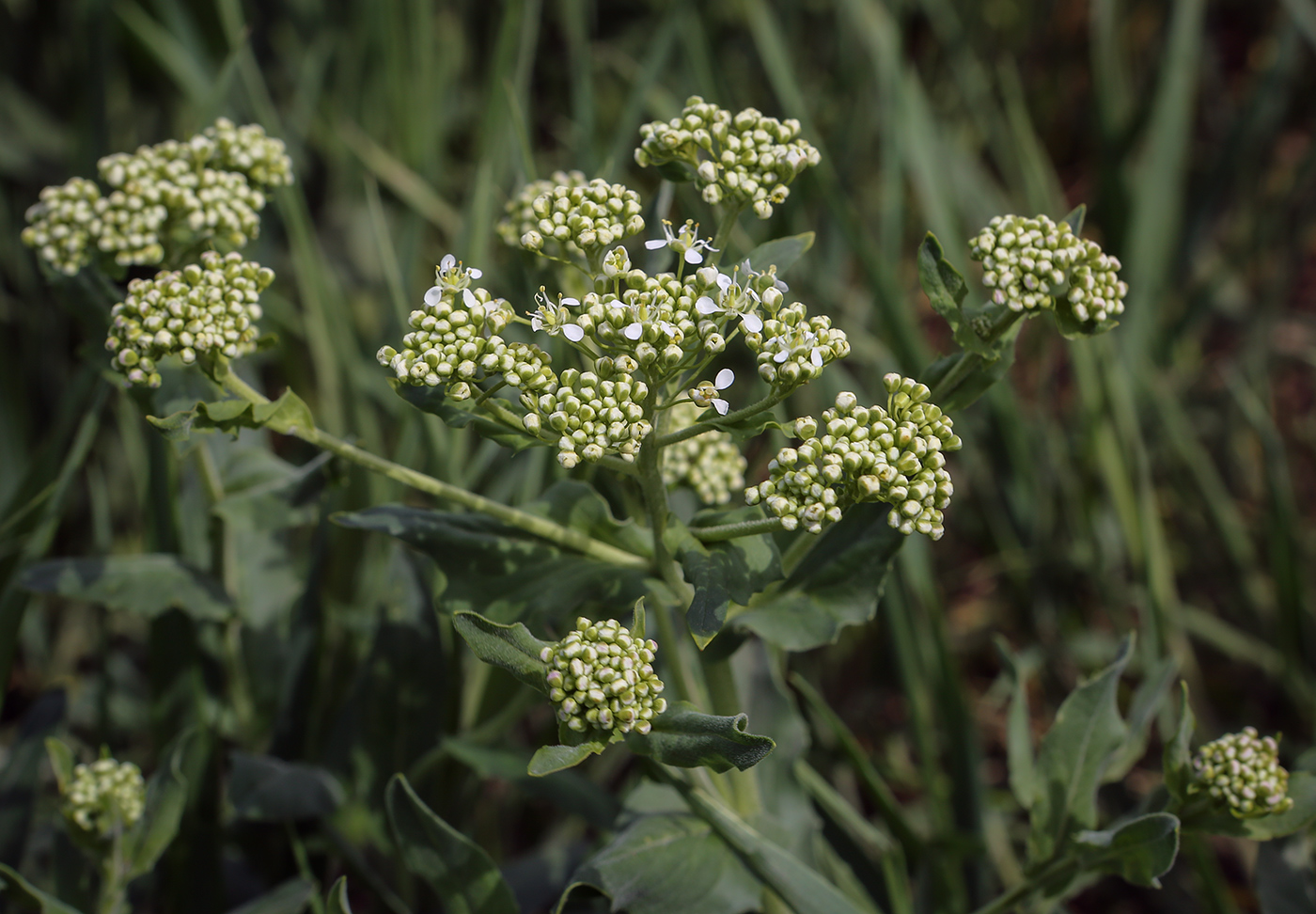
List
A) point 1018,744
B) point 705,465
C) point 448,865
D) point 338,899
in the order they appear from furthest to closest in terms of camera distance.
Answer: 1. point 1018,744
2. point 705,465
3. point 448,865
4. point 338,899

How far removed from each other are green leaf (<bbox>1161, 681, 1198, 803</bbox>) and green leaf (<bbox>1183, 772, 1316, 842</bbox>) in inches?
3.4

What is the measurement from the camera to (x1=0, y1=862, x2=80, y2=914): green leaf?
2.53 m

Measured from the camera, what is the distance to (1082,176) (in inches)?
257

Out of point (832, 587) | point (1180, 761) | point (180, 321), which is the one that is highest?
point (180, 321)

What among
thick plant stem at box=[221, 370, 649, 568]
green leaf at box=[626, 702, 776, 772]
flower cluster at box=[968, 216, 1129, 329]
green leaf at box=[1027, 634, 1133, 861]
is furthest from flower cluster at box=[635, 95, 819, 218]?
green leaf at box=[1027, 634, 1133, 861]

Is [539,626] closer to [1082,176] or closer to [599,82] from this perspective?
[599,82]

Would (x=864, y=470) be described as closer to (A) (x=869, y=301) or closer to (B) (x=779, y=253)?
(B) (x=779, y=253)

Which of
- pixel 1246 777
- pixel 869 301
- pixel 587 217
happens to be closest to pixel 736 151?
pixel 587 217

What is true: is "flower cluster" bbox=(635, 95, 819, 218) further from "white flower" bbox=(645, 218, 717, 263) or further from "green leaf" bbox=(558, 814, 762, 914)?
"green leaf" bbox=(558, 814, 762, 914)

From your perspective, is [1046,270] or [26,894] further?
[26,894]

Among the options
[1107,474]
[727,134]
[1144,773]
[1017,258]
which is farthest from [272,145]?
[1144,773]

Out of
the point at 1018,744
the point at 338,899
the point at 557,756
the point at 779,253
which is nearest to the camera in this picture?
the point at 557,756

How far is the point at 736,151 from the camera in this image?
2484 millimetres

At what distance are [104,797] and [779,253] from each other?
2.25 metres
